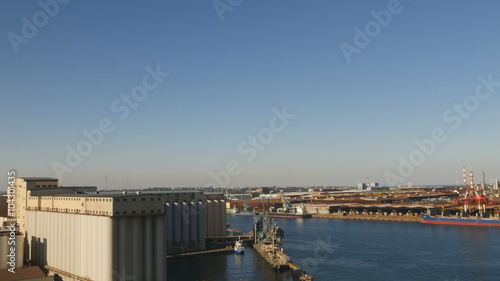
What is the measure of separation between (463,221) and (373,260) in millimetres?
28217

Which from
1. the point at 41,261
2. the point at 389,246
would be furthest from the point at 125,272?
the point at 389,246

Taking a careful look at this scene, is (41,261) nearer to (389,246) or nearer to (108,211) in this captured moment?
(108,211)

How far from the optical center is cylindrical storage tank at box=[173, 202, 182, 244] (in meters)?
31.3

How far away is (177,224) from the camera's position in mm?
31484

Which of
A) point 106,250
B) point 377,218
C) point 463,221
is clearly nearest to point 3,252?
point 106,250

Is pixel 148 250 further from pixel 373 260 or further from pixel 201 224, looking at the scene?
pixel 373 260

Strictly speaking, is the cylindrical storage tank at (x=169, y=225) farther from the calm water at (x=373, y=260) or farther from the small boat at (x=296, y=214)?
the small boat at (x=296, y=214)

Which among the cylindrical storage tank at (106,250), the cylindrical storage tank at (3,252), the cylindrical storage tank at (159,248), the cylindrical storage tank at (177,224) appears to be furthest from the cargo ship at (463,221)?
the cylindrical storage tank at (3,252)

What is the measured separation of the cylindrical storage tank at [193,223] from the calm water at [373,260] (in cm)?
273

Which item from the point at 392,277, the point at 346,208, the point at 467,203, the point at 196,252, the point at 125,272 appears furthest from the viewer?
the point at 346,208

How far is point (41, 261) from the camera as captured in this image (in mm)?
23172

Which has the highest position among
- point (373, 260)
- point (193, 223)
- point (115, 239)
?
point (115, 239)

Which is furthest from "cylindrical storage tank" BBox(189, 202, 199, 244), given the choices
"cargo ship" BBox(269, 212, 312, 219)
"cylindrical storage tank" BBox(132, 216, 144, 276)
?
"cargo ship" BBox(269, 212, 312, 219)

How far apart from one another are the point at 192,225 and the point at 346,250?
1158 cm
